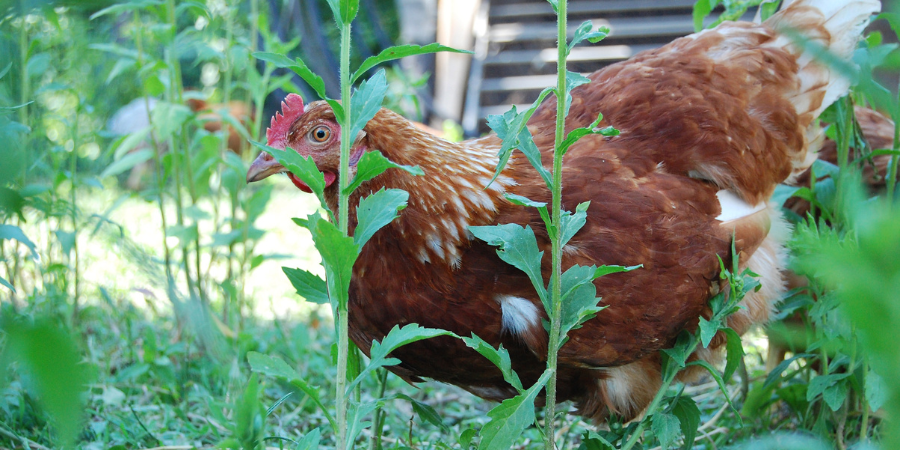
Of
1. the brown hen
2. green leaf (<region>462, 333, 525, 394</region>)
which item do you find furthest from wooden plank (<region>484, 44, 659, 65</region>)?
green leaf (<region>462, 333, 525, 394</region>)

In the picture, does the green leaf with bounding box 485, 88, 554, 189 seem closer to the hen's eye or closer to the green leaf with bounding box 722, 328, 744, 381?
the hen's eye

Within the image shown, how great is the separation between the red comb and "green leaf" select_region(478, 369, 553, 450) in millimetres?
867

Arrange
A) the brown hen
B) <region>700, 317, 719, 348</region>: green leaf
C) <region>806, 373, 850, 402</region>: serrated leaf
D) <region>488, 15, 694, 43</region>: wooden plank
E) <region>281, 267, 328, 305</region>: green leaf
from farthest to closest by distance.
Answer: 1. <region>488, 15, 694, 43</region>: wooden plank
2. <region>806, 373, 850, 402</region>: serrated leaf
3. the brown hen
4. <region>700, 317, 719, 348</region>: green leaf
5. <region>281, 267, 328, 305</region>: green leaf

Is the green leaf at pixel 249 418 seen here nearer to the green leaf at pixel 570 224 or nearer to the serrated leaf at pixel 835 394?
the green leaf at pixel 570 224

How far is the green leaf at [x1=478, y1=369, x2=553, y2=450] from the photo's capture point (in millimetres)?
1202

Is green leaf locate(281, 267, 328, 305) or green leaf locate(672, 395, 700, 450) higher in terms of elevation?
green leaf locate(281, 267, 328, 305)

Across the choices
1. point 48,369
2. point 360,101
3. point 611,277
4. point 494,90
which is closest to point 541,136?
point 611,277

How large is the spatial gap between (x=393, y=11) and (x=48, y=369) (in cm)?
986

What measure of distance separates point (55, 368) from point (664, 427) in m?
1.35

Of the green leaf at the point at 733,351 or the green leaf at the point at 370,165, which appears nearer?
the green leaf at the point at 370,165

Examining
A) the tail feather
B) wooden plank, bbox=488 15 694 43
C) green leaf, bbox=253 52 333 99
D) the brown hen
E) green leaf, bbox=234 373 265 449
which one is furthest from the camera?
wooden plank, bbox=488 15 694 43

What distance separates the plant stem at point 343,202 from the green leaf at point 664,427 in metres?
0.73

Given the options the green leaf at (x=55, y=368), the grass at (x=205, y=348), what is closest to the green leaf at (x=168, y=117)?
the grass at (x=205, y=348)

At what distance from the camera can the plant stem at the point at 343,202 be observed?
1.12 meters
